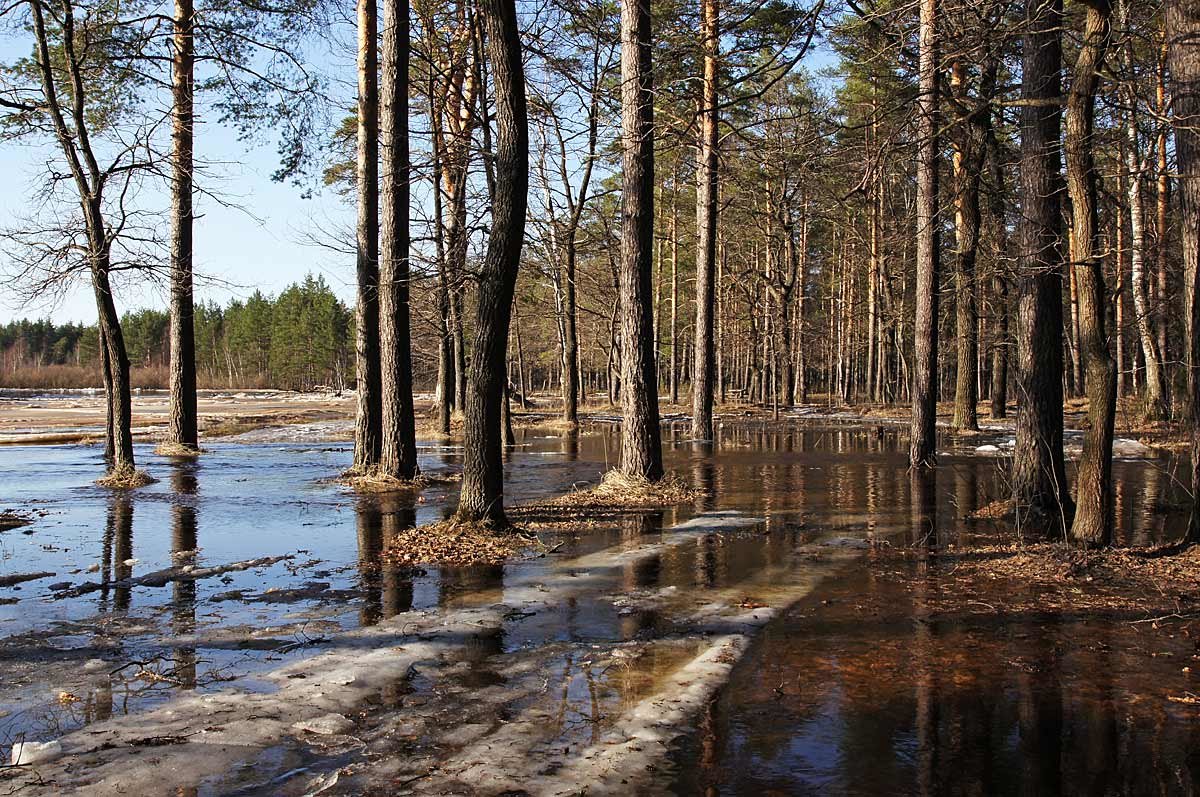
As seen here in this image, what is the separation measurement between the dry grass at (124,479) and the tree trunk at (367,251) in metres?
3.64

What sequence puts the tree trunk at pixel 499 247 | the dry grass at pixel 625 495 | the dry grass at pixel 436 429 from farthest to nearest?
the dry grass at pixel 436 429
the dry grass at pixel 625 495
the tree trunk at pixel 499 247

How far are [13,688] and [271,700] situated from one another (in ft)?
5.29

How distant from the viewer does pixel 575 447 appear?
2373 cm

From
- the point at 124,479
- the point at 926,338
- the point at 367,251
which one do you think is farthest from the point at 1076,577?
the point at 124,479

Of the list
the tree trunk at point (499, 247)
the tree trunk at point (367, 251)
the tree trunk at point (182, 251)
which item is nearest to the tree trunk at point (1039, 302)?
the tree trunk at point (499, 247)

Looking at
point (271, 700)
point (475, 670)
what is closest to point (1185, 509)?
point (475, 670)

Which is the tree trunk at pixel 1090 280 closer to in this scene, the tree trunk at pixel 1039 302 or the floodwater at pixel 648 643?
the tree trunk at pixel 1039 302

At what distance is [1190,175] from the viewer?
7.79 metres

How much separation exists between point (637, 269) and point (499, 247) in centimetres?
426

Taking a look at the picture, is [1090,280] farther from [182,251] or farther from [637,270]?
[182,251]

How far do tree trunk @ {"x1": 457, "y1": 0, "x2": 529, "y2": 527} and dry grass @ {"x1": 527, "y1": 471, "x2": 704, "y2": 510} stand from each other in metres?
2.45

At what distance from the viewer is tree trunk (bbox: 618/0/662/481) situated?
44.1 ft

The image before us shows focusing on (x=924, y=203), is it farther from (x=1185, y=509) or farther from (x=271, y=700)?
(x=271, y=700)

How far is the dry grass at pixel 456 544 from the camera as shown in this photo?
29.7 ft
